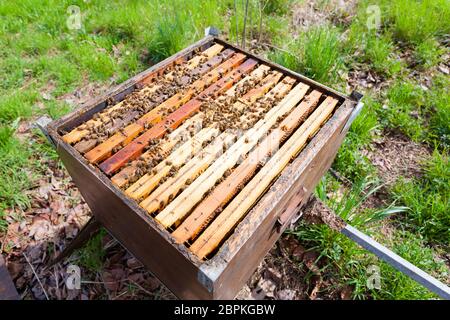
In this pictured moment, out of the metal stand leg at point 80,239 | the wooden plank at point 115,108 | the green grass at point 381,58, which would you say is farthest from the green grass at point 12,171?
the green grass at point 381,58

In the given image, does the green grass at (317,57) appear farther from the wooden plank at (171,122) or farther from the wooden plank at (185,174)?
the wooden plank at (185,174)

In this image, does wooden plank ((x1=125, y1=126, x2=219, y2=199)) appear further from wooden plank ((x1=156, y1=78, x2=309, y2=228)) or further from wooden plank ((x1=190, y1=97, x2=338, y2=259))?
wooden plank ((x1=190, y1=97, x2=338, y2=259))

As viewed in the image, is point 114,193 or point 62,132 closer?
point 114,193

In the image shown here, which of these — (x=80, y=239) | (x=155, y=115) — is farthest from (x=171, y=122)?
(x=80, y=239)

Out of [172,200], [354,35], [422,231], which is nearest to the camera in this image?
[172,200]

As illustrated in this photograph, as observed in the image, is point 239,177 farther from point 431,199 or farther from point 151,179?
point 431,199

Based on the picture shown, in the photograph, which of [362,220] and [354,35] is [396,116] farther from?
[362,220]
